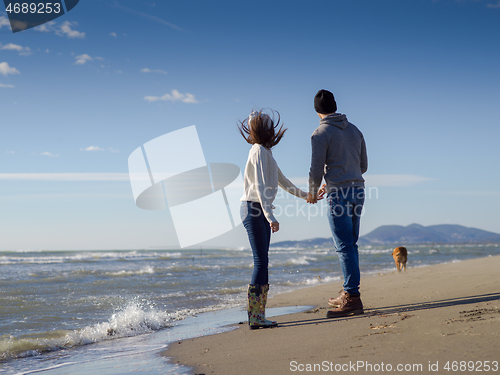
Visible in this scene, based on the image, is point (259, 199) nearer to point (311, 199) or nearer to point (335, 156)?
point (311, 199)

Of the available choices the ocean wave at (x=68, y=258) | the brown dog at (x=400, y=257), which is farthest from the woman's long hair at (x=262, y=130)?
the ocean wave at (x=68, y=258)

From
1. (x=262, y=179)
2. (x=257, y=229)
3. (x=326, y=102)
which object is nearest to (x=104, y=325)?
(x=257, y=229)

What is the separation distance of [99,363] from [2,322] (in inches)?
127

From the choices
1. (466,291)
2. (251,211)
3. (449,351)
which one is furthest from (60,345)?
(466,291)

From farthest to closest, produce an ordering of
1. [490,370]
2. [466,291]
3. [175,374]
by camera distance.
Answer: [466,291] → [175,374] → [490,370]

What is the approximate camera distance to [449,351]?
1.92m

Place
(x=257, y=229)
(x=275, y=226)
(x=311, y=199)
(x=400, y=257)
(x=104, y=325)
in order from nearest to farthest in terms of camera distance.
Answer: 1. (x=275, y=226)
2. (x=257, y=229)
3. (x=311, y=199)
4. (x=104, y=325)
5. (x=400, y=257)

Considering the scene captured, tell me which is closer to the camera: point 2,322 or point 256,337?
point 256,337

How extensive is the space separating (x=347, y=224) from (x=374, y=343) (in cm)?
128

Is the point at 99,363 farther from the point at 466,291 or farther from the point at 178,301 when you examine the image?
the point at 178,301

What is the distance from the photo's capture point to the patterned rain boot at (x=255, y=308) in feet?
11.1

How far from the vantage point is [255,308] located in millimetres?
3389

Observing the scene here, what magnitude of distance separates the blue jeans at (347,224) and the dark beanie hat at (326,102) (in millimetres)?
766

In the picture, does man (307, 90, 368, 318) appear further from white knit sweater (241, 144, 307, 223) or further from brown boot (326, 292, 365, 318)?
white knit sweater (241, 144, 307, 223)
